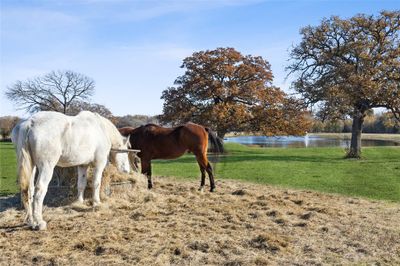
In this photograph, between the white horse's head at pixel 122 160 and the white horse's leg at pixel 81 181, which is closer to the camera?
the white horse's leg at pixel 81 181

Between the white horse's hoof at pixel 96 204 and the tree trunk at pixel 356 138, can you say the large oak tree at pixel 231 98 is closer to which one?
the tree trunk at pixel 356 138

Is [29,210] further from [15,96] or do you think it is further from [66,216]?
[15,96]

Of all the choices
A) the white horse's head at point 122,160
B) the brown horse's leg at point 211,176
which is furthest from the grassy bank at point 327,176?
the white horse's head at point 122,160

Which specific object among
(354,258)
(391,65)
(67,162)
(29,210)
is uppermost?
(391,65)

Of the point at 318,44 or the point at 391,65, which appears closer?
the point at 391,65

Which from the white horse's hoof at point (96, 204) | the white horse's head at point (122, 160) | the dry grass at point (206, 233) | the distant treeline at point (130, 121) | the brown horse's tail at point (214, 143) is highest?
the distant treeline at point (130, 121)

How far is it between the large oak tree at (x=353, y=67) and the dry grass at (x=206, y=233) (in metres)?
13.3

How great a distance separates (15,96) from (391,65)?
4063 centimetres

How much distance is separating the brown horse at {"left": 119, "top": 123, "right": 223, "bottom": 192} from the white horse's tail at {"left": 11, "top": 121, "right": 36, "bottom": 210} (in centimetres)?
430

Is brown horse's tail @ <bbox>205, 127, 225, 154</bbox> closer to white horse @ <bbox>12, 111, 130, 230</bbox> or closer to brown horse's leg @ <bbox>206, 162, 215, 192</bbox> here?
brown horse's leg @ <bbox>206, 162, 215, 192</bbox>

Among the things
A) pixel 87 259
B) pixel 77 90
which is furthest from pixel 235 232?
pixel 77 90

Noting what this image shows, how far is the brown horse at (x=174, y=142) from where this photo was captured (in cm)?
1025

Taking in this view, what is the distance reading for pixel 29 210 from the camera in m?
6.29

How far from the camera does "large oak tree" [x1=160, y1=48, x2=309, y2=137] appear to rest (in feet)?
84.1
